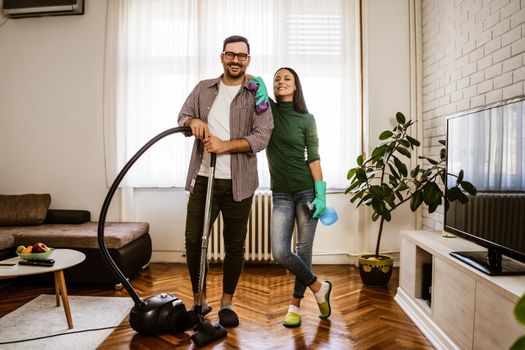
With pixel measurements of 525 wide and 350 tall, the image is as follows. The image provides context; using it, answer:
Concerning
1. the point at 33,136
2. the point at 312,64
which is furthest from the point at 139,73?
the point at 312,64

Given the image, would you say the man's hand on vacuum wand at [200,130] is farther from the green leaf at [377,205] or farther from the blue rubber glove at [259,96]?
the green leaf at [377,205]

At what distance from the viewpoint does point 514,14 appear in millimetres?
2020

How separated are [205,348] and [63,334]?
0.75 meters

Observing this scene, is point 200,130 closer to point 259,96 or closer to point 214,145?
point 214,145

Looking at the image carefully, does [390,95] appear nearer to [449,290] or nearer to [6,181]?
[449,290]

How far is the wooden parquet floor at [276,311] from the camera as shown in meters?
1.90

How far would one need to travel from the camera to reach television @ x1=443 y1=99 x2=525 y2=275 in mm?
1491

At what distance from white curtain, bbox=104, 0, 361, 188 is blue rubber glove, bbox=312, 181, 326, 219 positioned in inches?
50.9

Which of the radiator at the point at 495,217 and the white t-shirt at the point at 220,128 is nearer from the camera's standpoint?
the radiator at the point at 495,217

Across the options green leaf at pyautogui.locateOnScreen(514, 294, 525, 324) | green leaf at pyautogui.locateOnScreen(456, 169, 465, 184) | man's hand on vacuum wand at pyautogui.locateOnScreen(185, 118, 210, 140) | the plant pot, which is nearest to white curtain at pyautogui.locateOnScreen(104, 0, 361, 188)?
the plant pot

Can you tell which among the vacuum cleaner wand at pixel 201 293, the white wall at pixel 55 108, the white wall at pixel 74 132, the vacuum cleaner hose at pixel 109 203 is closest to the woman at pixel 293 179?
the vacuum cleaner wand at pixel 201 293

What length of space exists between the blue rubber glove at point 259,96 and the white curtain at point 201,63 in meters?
1.33

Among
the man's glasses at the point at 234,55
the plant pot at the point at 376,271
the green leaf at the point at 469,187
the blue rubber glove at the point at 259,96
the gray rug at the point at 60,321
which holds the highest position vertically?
the man's glasses at the point at 234,55

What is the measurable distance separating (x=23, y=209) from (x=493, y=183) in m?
3.31
